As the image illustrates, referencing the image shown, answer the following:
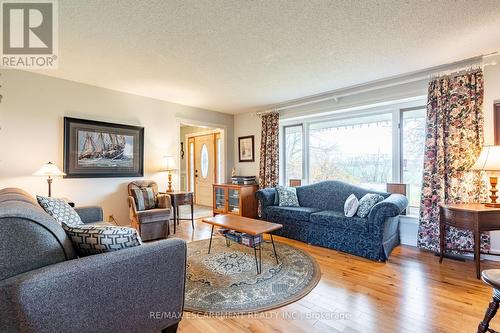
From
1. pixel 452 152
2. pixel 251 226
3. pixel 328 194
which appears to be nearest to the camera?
pixel 251 226

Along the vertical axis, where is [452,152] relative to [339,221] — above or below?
above

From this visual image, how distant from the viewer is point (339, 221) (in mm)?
3273

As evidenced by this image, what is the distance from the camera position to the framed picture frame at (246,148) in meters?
5.57

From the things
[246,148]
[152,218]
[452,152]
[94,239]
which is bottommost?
[152,218]

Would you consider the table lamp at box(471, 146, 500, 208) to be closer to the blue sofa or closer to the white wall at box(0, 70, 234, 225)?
the blue sofa

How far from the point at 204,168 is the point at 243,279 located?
4.69 metres

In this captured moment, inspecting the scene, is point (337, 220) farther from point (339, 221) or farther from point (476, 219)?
point (476, 219)

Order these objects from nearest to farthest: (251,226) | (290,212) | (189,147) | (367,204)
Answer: (251,226), (367,204), (290,212), (189,147)

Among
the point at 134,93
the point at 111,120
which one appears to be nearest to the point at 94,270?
the point at 111,120

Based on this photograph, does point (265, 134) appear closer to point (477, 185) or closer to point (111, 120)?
point (111, 120)

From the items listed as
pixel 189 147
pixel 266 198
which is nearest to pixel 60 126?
pixel 266 198

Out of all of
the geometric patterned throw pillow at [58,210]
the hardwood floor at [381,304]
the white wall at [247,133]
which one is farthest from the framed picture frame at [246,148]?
the geometric patterned throw pillow at [58,210]

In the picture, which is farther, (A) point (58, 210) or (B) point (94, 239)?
(A) point (58, 210)

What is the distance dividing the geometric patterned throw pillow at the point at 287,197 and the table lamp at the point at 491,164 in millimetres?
2352
